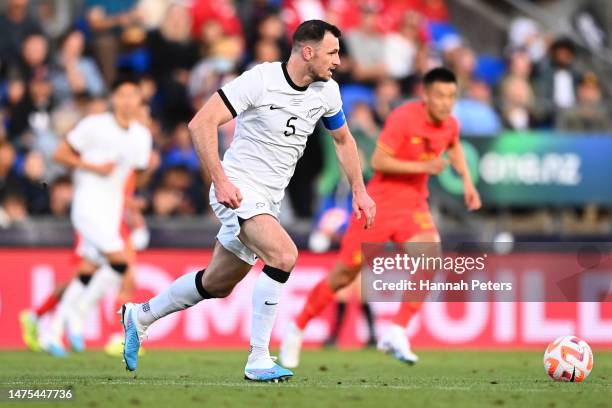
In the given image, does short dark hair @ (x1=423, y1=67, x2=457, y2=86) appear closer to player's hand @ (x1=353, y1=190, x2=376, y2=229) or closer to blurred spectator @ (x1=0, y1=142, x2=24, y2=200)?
player's hand @ (x1=353, y1=190, x2=376, y2=229)

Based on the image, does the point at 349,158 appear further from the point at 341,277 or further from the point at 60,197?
the point at 60,197

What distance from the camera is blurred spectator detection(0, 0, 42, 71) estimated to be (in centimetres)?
1855

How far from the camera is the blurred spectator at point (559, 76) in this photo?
20219 mm

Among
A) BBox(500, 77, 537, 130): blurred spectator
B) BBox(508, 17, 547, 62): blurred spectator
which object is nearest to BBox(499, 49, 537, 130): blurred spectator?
BBox(500, 77, 537, 130): blurred spectator

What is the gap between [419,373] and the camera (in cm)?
1149

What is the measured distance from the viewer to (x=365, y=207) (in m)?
9.88

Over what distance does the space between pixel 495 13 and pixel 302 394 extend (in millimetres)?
14459

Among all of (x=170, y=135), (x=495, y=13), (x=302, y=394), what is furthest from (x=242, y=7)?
(x=302, y=394)

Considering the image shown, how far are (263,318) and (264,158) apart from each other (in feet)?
3.95

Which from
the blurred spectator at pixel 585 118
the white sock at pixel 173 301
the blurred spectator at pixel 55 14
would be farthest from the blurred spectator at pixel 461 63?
the white sock at pixel 173 301

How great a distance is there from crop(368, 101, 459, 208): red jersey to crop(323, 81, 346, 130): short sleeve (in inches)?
94.9

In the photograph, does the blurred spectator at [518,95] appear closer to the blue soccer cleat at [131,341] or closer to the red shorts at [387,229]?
the red shorts at [387,229]

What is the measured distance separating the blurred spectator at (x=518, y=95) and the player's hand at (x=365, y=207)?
9.38 m

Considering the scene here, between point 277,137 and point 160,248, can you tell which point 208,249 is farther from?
point 277,137
